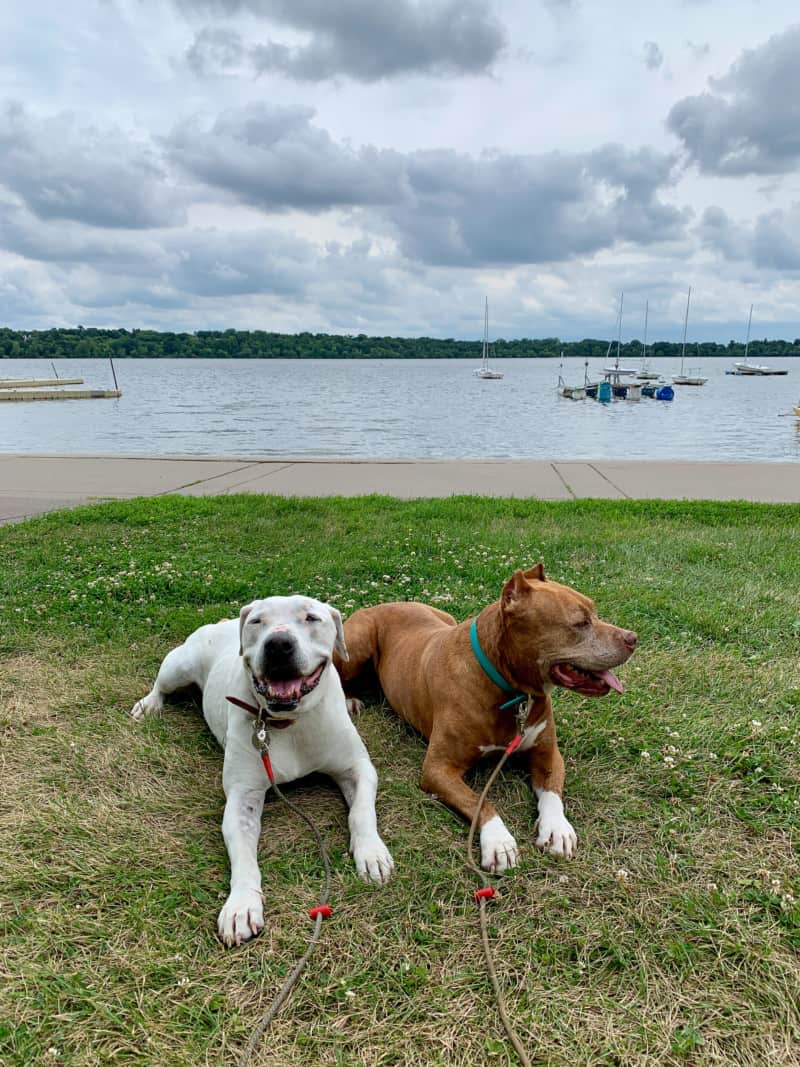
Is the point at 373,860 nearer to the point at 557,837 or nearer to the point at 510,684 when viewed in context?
the point at 557,837

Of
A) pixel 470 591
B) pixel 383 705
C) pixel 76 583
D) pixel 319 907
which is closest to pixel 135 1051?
pixel 319 907

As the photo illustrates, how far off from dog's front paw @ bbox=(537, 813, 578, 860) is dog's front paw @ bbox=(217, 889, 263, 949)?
51.5 inches

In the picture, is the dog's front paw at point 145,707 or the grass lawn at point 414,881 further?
the dog's front paw at point 145,707

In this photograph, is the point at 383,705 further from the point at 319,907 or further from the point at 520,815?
the point at 319,907

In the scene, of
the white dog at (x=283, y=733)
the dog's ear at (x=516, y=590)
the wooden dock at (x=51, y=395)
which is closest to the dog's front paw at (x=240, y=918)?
the white dog at (x=283, y=733)

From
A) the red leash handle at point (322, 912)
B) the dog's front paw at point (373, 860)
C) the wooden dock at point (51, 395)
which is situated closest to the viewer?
the red leash handle at point (322, 912)

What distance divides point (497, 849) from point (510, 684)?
0.75 meters

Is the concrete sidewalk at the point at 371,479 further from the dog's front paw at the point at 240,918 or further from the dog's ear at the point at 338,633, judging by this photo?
the dog's front paw at the point at 240,918

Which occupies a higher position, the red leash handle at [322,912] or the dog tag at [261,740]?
the dog tag at [261,740]

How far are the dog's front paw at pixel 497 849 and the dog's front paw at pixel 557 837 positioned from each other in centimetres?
15

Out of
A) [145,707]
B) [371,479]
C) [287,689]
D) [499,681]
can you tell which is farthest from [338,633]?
[371,479]

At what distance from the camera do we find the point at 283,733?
3.51 metres

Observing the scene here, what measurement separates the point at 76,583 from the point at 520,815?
5.03 m

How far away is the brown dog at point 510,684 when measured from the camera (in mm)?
3254
